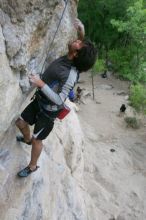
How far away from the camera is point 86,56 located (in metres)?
5.52

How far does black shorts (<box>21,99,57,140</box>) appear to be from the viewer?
6172 mm

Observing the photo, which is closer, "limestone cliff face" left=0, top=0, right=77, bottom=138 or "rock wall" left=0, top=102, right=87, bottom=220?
"limestone cliff face" left=0, top=0, right=77, bottom=138

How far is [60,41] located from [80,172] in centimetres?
338

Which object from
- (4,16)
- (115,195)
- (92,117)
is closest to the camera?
(4,16)

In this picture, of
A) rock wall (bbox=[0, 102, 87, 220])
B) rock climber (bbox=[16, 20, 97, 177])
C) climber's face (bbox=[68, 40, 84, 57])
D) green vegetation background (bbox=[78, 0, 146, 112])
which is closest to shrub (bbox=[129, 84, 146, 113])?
green vegetation background (bbox=[78, 0, 146, 112])

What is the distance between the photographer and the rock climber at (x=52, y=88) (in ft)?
18.2

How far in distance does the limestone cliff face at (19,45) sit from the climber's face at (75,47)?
24.5 inches

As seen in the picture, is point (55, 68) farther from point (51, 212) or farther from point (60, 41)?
point (51, 212)

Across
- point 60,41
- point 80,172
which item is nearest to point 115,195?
point 80,172

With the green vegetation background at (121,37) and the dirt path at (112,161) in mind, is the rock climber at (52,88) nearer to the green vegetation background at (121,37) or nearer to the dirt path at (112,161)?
the dirt path at (112,161)

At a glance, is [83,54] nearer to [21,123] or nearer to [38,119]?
[38,119]

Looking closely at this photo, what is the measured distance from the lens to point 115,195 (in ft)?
36.6

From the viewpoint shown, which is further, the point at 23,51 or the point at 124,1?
the point at 124,1

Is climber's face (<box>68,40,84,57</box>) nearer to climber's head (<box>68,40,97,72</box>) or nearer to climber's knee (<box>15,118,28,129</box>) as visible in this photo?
climber's head (<box>68,40,97,72</box>)
